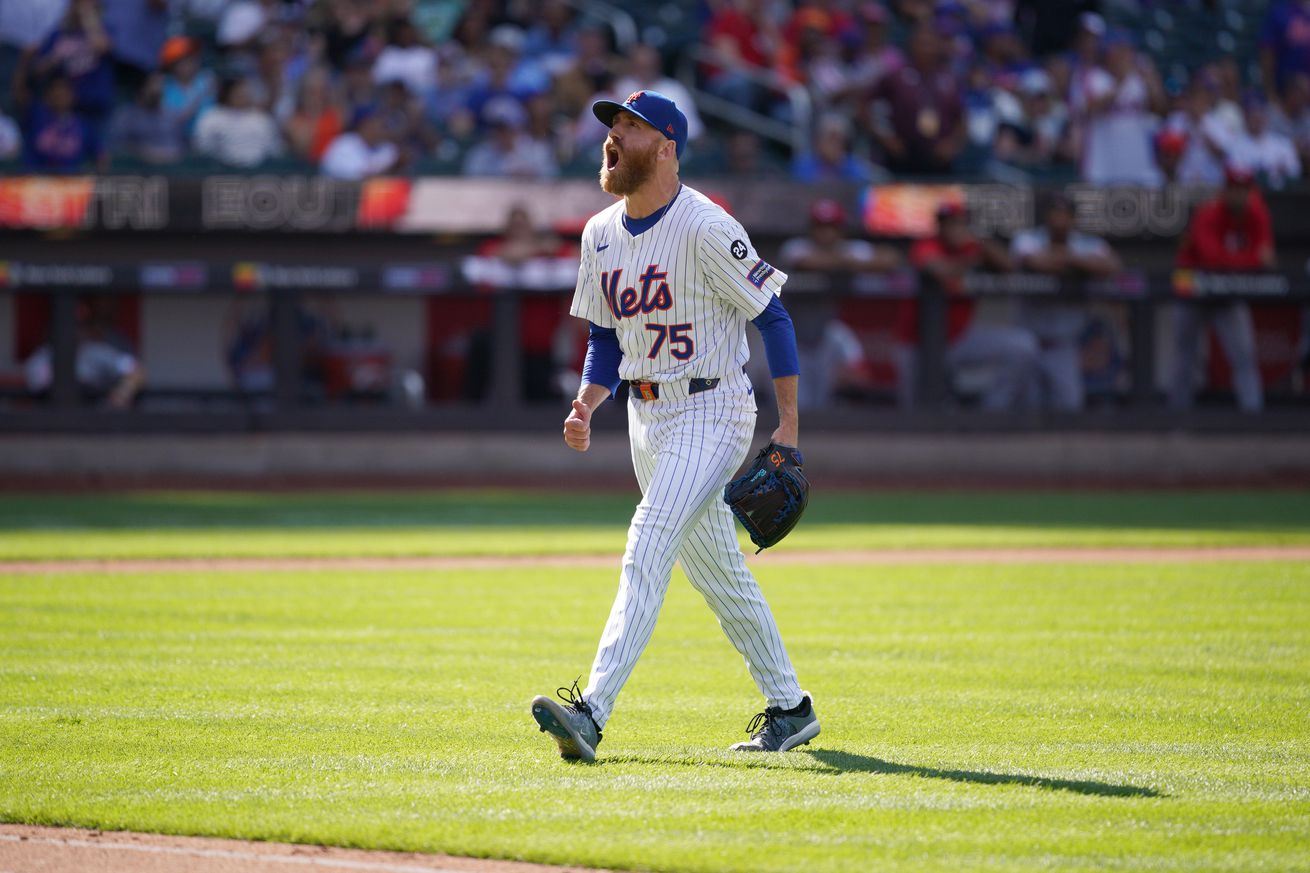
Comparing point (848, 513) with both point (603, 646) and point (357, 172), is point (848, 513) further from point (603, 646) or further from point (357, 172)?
point (603, 646)

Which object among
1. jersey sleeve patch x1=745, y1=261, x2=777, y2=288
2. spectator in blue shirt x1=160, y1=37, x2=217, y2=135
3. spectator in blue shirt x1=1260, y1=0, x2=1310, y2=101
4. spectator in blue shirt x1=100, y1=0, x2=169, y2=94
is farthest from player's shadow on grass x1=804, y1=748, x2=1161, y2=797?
spectator in blue shirt x1=1260, y1=0, x2=1310, y2=101

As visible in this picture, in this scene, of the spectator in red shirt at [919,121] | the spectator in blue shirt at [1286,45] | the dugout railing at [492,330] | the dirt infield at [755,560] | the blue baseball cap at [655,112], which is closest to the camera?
the blue baseball cap at [655,112]

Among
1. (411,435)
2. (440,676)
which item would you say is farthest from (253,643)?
(411,435)

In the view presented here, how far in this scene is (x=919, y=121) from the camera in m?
17.0

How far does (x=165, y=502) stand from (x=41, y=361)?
2.20 m

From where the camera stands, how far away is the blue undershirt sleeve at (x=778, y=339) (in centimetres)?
482

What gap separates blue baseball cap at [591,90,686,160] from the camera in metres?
4.80

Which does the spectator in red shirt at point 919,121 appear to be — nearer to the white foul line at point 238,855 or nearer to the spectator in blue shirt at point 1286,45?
the spectator in blue shirt at point 1286,45

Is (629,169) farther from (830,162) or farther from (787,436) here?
(830,162)

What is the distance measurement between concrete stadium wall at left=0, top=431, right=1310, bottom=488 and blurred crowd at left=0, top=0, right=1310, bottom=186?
107 inches

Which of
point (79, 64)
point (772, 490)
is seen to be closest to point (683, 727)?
point (772, 490)

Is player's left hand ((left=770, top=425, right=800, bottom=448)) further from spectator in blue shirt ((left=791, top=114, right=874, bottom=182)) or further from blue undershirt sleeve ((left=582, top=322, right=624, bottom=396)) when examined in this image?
spectator in blue shirt ((left=791, top=114, right=874, bottom=182))

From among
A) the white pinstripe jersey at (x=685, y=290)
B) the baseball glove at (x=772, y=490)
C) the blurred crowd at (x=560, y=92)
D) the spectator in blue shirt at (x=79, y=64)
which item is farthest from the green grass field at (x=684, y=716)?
the spectator in blue shirt at (x=79, y=64)

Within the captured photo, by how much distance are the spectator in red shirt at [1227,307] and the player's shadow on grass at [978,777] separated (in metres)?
11.9
